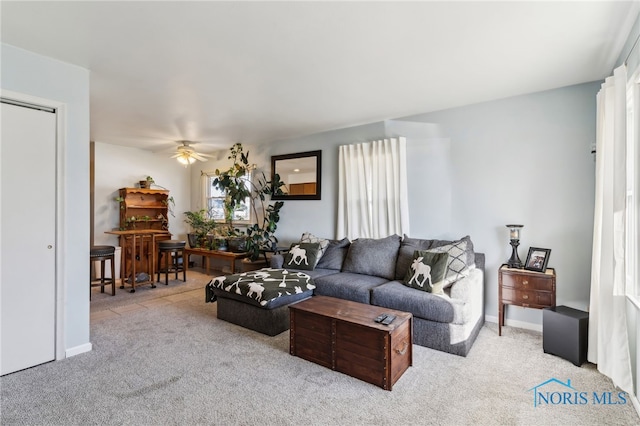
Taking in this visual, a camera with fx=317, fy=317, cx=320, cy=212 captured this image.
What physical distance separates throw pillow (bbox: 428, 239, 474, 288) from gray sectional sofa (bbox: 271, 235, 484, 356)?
2 centimetres

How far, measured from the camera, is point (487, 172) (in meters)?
3.68

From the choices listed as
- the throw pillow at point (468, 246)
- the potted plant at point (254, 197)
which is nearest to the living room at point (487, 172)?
the throw pillow at point (468, 246)

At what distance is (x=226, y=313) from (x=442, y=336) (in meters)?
2.29

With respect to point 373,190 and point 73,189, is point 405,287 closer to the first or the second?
point 373,190

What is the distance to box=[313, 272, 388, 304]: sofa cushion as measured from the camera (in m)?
3.36

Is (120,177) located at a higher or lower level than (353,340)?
higher

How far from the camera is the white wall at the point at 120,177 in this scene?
602 centimetres

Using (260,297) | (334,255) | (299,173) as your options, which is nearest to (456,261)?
(334,255)

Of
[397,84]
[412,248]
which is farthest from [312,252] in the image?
[397,84]

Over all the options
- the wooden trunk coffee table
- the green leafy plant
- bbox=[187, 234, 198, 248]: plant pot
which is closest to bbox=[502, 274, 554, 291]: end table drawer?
the wooden trunk coffee table

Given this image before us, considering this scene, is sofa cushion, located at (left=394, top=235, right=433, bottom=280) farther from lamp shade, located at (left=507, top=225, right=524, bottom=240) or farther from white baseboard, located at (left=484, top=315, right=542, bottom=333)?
white baseboard, located at (left=484, top=315, right=542, bottom=333)

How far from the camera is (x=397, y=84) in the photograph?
10.4ft

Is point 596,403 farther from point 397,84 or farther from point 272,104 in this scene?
point 272,104

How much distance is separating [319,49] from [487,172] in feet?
7.93
